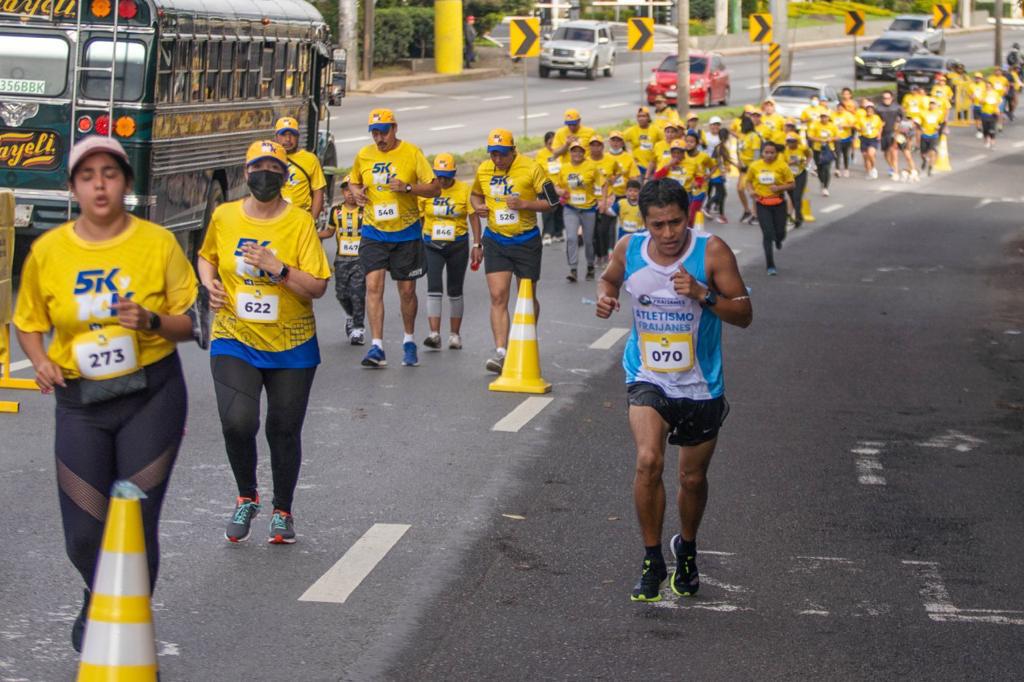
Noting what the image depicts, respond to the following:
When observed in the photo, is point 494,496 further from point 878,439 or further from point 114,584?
point 114,584

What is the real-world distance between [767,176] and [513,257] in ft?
28.0

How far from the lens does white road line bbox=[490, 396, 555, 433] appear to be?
1142 cm

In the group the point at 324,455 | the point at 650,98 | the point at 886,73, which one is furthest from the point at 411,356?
the point at 886,73

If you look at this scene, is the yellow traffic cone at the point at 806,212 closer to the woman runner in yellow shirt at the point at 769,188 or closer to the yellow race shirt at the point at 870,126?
the yellow race shirt at the point at 870,126

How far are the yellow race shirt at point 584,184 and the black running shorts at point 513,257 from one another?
673 cm

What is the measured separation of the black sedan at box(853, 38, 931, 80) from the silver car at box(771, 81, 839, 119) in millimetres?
17929

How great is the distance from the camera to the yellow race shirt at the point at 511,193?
14.1m

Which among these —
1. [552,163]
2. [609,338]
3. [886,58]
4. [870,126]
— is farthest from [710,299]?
[886,58]

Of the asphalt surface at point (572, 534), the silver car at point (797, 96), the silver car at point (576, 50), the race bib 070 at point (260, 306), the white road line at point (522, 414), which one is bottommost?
the asphalt surface at point (572, 534)

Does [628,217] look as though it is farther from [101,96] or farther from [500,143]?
[500,143]

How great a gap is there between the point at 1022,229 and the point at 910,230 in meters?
2.29

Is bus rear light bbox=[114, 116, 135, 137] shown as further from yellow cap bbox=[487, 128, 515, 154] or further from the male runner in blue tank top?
the male runner in blue tank top

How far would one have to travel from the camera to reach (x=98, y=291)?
6.03 meters

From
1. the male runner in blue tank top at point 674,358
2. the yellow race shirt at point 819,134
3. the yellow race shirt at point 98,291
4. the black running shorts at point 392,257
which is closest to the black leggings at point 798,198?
the yellow race shirt at point 819,134
